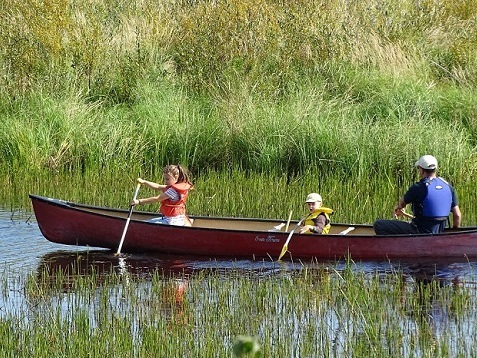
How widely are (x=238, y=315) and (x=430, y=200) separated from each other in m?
3.66

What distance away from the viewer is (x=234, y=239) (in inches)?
486

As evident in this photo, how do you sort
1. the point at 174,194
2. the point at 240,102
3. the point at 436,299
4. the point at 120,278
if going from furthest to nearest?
the point at 240,102
the point at 174,194
the point at 120,278
the point at 436,299

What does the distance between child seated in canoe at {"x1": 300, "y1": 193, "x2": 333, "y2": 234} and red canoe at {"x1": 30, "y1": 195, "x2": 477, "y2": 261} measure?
0.39 metres

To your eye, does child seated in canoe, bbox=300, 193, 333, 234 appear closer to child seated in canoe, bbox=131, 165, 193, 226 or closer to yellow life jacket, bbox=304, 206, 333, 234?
yellow life jacket, bbox=304, 206, 333, 234

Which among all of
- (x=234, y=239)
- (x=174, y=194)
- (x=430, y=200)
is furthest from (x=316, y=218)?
(x=174, y=194)

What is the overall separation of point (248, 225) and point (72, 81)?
6298 mm

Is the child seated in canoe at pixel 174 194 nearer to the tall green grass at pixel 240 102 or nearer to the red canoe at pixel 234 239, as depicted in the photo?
the red canoe at pixel 234 239

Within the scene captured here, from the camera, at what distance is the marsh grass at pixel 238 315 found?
26.6ft

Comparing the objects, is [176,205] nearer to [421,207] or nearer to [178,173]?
[178,173]

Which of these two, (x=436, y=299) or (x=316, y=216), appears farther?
(x=316, y=216)

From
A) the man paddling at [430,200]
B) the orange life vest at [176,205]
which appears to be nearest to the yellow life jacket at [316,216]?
the man paddling at [430,200]

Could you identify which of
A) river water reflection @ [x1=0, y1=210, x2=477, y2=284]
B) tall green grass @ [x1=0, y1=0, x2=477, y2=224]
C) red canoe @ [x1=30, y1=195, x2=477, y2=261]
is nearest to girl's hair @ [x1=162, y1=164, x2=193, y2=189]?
red canoe @ [x1=30, y1=195, x2=477, y2=261]

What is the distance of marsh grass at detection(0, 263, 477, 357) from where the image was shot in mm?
8109

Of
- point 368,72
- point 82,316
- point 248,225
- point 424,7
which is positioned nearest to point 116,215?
point 248,225
